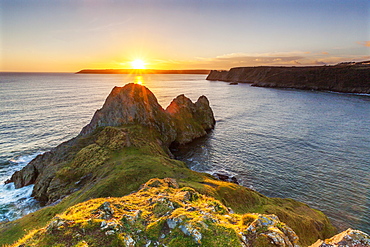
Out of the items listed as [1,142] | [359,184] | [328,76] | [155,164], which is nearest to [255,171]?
[359,184]

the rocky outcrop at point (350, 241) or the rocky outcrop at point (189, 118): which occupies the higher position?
the rocky outcrop at point (350, 241)

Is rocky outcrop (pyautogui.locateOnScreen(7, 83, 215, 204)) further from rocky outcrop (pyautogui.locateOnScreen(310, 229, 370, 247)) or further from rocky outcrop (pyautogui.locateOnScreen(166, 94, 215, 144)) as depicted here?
rocky outcrop (pyautogui.locateOnScreen(310, 229, 370, 247))

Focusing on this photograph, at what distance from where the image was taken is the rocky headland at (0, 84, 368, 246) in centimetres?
1211

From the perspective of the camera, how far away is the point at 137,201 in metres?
18.4

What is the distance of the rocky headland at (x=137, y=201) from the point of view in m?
12.1

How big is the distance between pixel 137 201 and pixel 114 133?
95.4ft

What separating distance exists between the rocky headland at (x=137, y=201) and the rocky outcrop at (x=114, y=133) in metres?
0.22

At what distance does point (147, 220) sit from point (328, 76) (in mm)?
223467

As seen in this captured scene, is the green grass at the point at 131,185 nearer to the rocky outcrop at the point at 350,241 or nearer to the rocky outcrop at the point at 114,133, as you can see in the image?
the rocky outcrop at the point at 114,133

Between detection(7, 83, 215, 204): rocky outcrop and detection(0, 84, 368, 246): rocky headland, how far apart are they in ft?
0.71

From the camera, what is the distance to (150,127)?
55.4m

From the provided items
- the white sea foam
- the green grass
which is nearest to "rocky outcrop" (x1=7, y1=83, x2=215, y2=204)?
the green grass

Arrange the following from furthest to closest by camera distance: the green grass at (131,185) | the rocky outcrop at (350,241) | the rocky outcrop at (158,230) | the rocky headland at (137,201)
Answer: the green grass at (131,185) < the rocky headland at (137,201) < the rocky outcrop at (158,230) < the rocky outcrop at (350,241)

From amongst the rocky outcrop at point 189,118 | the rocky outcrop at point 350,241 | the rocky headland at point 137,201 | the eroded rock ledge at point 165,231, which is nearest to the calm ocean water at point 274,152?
the rocky outcrop at point 189,118
